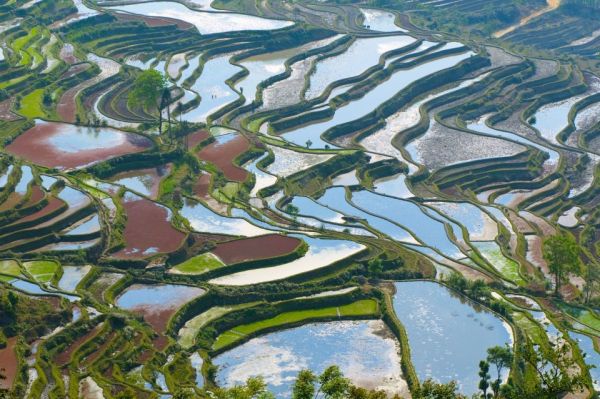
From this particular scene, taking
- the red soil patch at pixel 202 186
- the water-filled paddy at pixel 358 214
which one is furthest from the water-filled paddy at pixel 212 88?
the water-filled paddy at pixel 358 214

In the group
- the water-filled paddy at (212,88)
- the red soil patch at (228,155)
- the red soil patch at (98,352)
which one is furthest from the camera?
the water-filled paddy at (212,88)

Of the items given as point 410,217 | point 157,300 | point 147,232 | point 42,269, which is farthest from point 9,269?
point 410,217

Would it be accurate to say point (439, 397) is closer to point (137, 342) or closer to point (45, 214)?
point (137, 342)

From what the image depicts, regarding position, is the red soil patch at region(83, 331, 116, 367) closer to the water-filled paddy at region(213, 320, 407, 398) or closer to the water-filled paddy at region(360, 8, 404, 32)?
the water-filled paddy at region(213, 320, 407, 398)

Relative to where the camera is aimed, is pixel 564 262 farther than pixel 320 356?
Yes

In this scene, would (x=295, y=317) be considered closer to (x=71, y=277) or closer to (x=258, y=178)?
(x=71, y=277)

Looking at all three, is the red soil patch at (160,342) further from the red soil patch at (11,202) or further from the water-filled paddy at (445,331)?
the red soil patch at (11,202)

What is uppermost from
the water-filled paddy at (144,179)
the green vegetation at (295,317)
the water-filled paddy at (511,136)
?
the green vegetation at (295,317)
